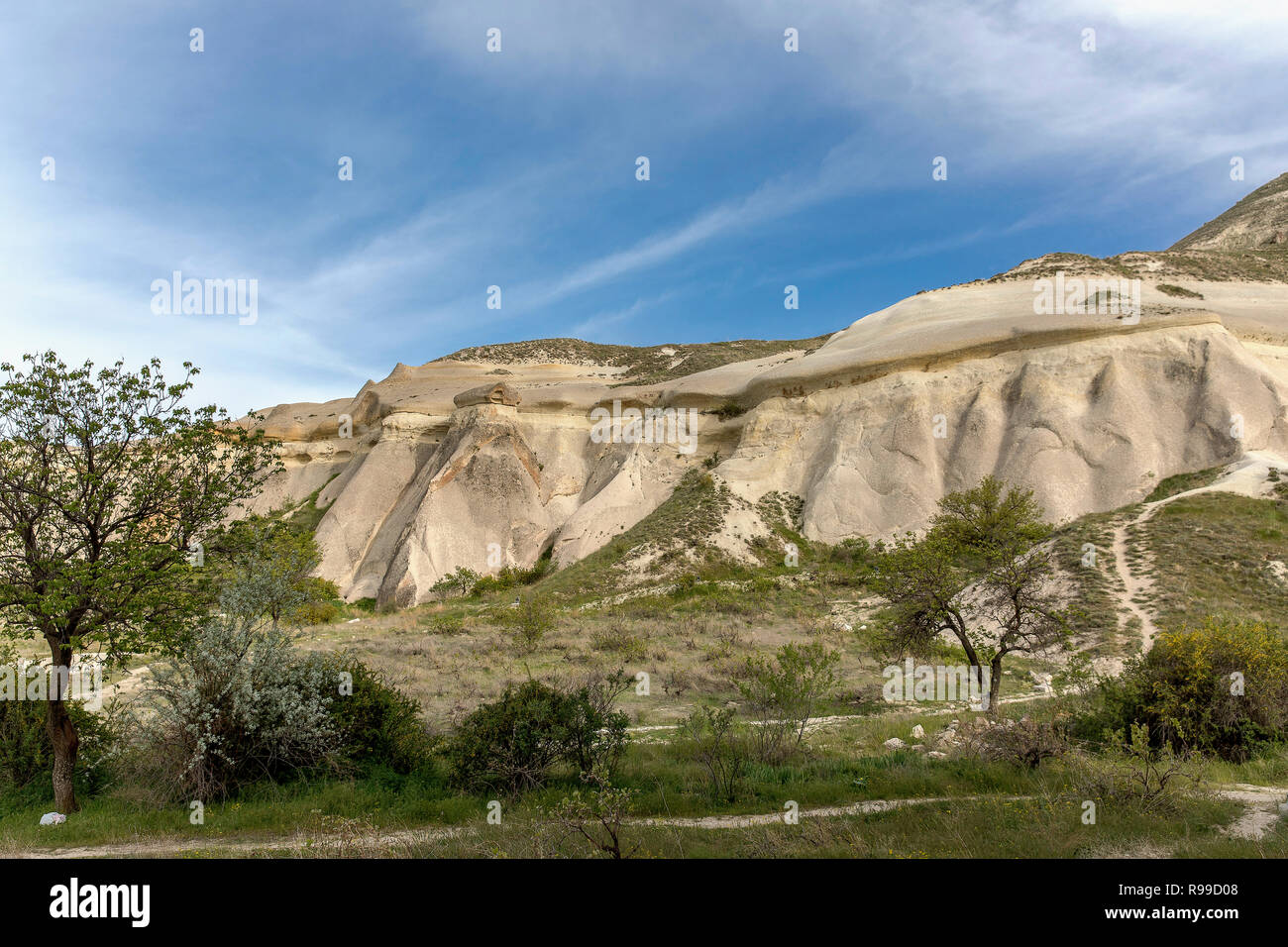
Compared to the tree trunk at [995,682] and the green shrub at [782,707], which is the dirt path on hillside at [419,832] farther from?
the tree trunk at [995,682]

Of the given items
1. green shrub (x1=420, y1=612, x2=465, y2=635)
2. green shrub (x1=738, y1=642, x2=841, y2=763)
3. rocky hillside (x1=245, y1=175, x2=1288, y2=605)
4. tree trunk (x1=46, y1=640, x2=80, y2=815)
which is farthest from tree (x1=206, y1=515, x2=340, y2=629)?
rocky hillside (x1=245, y1=175, x2=1288, y2=605)

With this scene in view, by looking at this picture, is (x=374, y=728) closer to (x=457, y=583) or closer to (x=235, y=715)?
(x=235, y=715)

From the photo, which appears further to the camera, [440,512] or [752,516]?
[440,512]

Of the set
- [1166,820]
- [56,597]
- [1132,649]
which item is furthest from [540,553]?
[1166,820]

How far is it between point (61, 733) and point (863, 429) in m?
28.9

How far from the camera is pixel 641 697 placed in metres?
14.5

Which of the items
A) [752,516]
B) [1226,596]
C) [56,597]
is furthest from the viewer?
[752,516]

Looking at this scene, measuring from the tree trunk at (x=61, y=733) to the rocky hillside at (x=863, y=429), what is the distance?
63.9ft

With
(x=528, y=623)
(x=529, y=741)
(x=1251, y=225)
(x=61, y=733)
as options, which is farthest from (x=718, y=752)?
(x=1251, y=225)

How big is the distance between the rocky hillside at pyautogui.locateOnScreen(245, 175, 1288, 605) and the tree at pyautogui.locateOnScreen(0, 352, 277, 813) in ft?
61.2

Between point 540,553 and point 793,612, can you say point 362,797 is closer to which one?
point 793,612

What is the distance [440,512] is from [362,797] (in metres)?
27.7

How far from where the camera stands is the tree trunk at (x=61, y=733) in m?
8.20

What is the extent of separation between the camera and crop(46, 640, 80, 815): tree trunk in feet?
26.9
